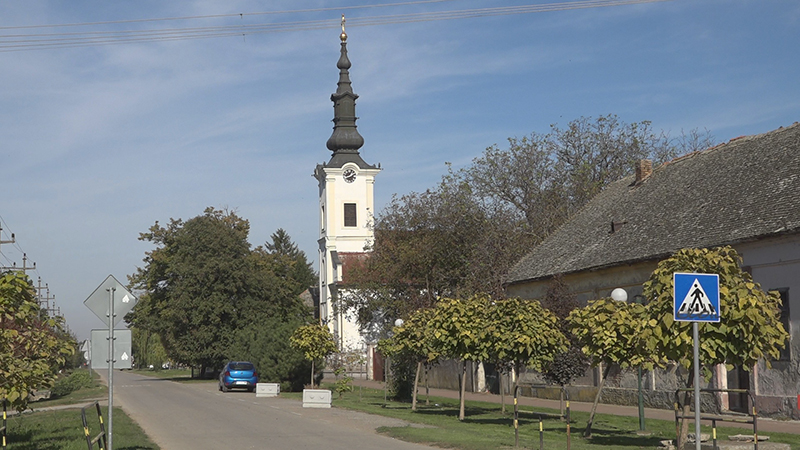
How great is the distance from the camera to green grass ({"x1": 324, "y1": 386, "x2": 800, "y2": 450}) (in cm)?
1647

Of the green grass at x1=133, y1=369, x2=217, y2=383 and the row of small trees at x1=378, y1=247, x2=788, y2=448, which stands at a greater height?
the row of small trees at x1=378, y1=247, x2=788, y2=448

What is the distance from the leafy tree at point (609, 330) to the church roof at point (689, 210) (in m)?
7.25

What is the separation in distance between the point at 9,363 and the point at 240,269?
41597 mm

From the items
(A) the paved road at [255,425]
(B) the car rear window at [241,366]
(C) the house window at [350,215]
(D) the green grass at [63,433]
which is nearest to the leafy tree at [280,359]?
(B) the car rear window at [241,366]

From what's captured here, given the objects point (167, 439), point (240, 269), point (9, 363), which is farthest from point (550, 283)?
point (240, 269)

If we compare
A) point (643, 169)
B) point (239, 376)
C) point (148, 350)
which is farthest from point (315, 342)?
point (148, 350)

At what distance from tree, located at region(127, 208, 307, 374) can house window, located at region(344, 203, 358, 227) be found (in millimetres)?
18587

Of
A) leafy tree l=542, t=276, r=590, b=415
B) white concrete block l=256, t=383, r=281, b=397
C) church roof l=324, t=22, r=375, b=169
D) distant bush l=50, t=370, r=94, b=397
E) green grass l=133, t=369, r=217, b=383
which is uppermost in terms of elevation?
church roof l=324, t=22, r=375, b=169

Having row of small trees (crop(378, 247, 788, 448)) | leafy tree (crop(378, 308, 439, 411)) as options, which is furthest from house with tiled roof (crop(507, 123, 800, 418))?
leafy tree (crop(378, 308, 439, 411))

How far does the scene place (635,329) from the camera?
580 inches

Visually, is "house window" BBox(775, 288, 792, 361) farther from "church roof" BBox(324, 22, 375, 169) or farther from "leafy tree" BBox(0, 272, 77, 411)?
"church roof" BBox(324, 22, 375, 169)

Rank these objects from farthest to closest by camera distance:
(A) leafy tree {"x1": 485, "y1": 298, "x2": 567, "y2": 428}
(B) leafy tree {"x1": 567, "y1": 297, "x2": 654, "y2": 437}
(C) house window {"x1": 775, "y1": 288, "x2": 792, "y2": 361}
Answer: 1. (C) house window {"x1": 775, "y1": 288, "x2": 792, "y2": 361}
2. (A) leafy tree {"x1": 485, "y1": 298, "x2": 567, "y2": 428}
3. (B) leafy tree {"x1": 567, "y1": 297, "x2": 654, "y2": 437}

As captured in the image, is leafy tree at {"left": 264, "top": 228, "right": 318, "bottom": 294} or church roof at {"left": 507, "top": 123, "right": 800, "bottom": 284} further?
leafy tree at {"left": 264, "top": 228, "right": 318, "bottom": 294}

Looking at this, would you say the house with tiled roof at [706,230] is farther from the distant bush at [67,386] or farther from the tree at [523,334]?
the distant bush at [67,386]
